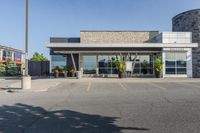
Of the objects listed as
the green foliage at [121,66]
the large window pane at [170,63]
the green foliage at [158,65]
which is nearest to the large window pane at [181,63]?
the large window pane at [170,63]

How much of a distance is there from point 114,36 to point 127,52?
9.01 meters

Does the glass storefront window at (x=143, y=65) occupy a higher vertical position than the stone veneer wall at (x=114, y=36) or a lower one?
lower

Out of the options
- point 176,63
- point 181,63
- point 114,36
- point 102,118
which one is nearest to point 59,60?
point 114,36

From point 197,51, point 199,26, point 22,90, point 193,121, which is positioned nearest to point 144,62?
point 197,51

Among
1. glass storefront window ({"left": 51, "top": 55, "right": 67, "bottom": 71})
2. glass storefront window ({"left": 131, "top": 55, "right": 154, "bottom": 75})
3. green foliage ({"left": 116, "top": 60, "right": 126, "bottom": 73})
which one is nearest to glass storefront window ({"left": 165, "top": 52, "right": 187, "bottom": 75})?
glass storefront window ({"left": 131, "top": 55, "right": 154, "bottom": 75})

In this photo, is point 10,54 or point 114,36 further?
point 10,54

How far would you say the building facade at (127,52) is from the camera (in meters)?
30.7

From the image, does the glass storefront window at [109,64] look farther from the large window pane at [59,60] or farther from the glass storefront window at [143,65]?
the large window pane at [59,60]

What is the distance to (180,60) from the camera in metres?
32.2

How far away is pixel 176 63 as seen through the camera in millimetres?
32031

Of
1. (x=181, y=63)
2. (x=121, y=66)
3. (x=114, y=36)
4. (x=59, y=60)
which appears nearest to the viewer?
(x=121, y=66)

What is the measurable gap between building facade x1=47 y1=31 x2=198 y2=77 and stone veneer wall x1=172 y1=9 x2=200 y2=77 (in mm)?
3013

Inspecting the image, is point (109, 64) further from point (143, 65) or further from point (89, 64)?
point (143, 65)

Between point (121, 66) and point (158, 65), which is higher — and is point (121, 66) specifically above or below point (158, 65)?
below
